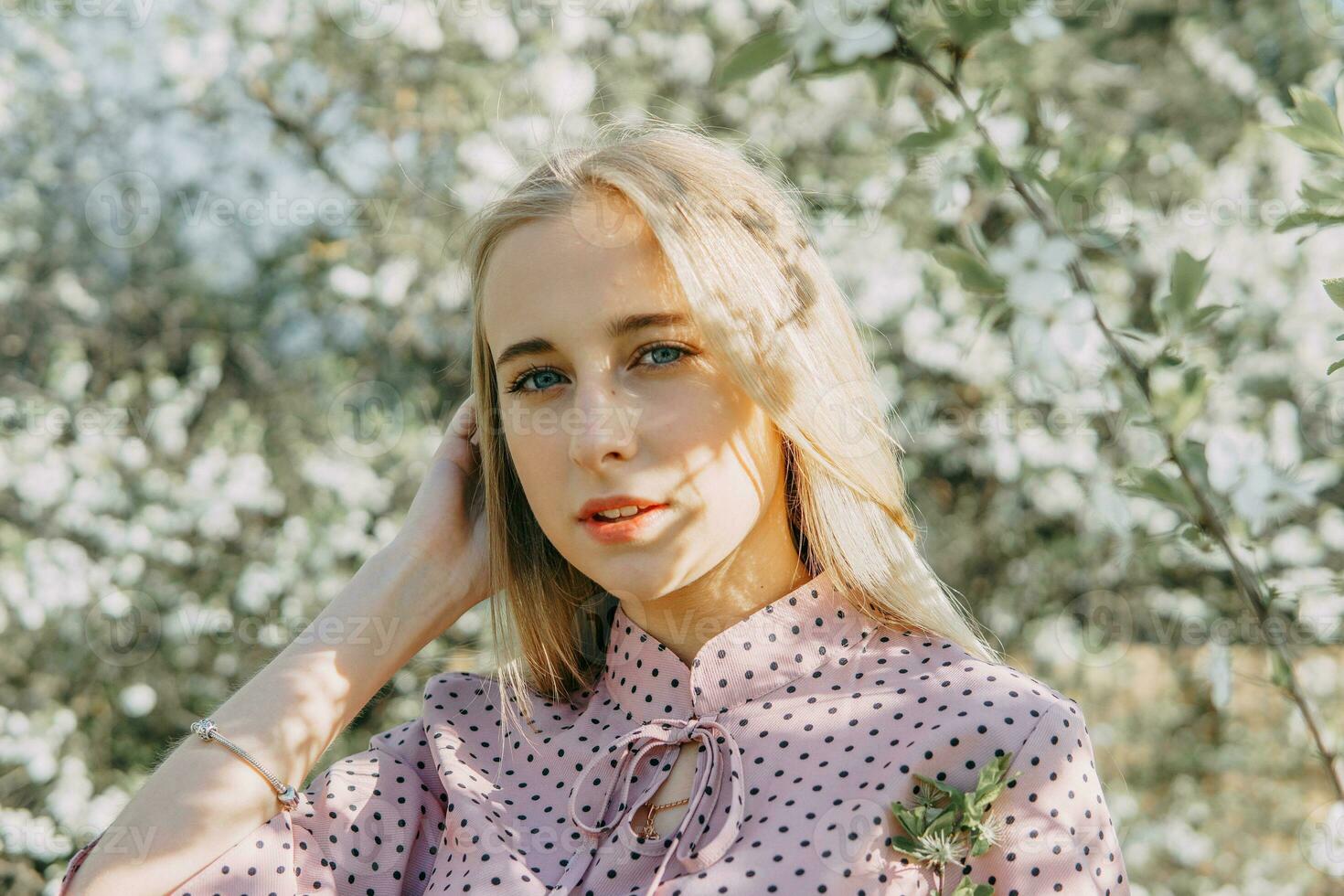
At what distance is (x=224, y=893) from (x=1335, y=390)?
12.4 feet

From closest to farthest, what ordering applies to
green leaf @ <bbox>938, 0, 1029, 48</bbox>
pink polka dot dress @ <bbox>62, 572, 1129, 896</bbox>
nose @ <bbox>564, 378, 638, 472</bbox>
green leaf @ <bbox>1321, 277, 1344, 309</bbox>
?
green leaf @ <bbox>1321, 277, 1344, 309</bbox>, green leaf @ <bbox>938, 0, 1029, 48</bbox>, pink polka dot dress @ <bbox>62, 572, 1129, 896</bbox>, nose @ <bbox>564, 378, 638, 472</bbox>

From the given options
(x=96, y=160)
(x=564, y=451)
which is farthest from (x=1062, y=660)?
(x=96, y=160)

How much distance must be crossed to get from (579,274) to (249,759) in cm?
70

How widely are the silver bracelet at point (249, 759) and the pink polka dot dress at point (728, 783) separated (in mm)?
28

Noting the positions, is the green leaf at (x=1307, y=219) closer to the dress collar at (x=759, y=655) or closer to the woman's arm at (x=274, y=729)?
the dress collar at (x=759, y=655)

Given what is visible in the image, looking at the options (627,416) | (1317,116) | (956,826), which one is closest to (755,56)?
(627,416)

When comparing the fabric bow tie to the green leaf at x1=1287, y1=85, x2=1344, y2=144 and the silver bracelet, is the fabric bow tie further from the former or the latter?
the green leaf at x1=1287, y1=85, x2=1344, y2=144

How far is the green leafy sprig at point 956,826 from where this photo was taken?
4.25 ft

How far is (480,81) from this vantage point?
4.21 meters

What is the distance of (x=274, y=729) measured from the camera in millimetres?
1604

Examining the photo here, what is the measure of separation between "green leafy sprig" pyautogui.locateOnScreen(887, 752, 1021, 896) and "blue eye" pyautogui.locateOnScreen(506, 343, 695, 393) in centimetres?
53

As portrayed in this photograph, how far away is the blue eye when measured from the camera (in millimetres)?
1496

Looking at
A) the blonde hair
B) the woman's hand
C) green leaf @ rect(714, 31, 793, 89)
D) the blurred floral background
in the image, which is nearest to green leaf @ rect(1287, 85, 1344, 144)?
green leaf @ rect(714, 31, 793, 89)

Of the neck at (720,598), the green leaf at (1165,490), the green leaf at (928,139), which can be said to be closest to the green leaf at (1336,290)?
the green leaf at (1165,490)
